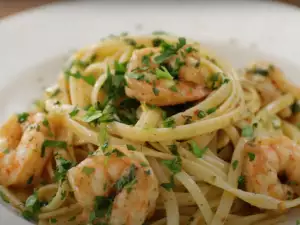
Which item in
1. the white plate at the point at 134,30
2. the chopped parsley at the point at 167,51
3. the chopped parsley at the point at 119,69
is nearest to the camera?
the chopped parsley at the point at 167,51

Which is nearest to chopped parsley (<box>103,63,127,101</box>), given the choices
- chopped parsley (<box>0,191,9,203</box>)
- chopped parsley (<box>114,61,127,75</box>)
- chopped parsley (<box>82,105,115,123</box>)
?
chopped parsley (<box>114,61,127,75</box>)

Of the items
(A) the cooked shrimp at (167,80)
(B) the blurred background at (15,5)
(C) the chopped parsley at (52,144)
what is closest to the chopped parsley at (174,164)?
(A) the cooked shrimp at (167,80)

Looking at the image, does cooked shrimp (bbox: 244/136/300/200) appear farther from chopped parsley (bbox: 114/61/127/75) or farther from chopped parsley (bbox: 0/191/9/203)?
chopped parsley (bbox: 0/191/9/203)

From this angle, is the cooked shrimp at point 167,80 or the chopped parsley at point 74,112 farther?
the chopped parsley at point 74,112

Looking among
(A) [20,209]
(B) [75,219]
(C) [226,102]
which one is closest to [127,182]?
(B) [75,219]

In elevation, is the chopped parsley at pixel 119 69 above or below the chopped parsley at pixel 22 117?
above

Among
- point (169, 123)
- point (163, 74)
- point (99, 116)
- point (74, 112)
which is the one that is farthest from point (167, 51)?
point (74, 112)

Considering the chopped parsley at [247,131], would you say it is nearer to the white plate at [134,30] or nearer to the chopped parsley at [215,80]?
the chopped parsley at [215,80]
